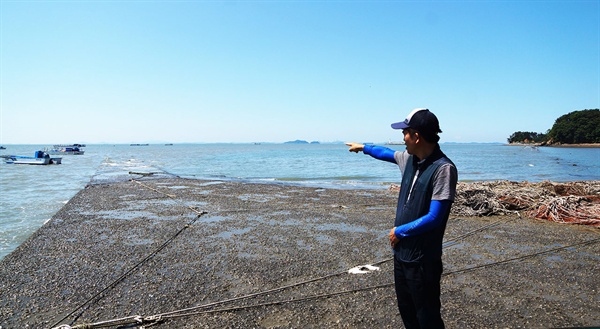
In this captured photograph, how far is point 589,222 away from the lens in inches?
416

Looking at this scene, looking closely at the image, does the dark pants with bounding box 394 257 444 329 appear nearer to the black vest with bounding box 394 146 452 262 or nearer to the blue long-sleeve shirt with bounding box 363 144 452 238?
the black vest with bounding box 394 146 452 262

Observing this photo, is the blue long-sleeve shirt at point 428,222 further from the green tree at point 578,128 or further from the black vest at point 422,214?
the green tree at point 578,128

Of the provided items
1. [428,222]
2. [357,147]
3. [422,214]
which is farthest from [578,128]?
[428,222]

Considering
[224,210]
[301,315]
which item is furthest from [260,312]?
[224,210]

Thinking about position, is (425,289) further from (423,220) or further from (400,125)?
(400,125)

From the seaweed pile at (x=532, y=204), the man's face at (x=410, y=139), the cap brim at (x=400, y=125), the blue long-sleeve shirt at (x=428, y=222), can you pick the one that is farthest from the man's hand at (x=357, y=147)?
the seaweed pile at (x=532, y=204)

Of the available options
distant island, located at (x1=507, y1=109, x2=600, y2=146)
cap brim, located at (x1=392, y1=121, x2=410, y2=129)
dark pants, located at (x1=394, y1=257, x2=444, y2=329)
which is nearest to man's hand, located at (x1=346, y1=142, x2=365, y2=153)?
cap brim, located at (x1=392, y1=121, x2=410, y2=129)

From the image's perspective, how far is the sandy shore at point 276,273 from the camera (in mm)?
4770

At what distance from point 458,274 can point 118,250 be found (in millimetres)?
6799

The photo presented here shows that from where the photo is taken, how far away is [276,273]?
640cm

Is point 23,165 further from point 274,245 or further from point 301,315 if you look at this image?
point 301,315

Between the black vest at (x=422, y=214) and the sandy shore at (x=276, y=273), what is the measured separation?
2.14 metres

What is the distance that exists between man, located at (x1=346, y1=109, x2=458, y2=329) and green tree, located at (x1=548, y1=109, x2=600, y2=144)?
157048 mm

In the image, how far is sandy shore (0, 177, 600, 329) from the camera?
477 centimetres
